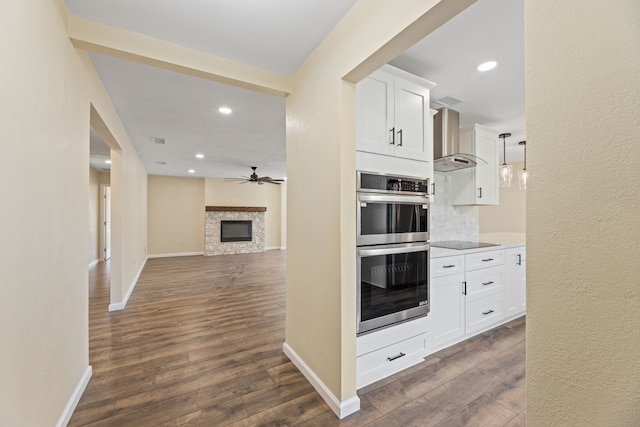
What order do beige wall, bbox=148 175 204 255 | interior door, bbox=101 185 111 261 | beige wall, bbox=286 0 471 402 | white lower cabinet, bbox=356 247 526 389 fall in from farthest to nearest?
beige wall, bbox=148 175 204 255
interior door, bbox=101 185 111 261
white lower cabinet, bbox=356 247 526 389
beige wall, bbox=286 0 471 402

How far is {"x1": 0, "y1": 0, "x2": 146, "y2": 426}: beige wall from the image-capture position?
1.06 meters

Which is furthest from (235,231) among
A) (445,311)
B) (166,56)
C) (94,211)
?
(445,311)

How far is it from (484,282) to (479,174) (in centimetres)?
142

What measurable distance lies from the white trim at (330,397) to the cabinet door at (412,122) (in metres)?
1.79

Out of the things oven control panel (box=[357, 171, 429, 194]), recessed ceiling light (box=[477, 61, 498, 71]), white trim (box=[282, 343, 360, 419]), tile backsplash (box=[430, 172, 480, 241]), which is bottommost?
Result: white trim (box=[282, 343, 360, 419])

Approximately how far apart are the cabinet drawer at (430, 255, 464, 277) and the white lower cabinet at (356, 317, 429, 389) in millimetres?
450

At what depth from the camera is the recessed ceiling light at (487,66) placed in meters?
2.16

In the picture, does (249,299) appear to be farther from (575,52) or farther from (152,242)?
(152,242)

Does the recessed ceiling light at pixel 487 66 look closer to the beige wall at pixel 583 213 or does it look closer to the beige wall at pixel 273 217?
the beige wall at pixel 583 213

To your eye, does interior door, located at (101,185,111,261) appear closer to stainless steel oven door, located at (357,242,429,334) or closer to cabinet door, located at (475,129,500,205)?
stainless steel oven door, located at (357,242,429,334)

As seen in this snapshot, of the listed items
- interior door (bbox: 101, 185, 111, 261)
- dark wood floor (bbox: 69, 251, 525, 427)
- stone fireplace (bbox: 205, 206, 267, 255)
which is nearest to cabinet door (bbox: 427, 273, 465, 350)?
dark wood floor (bbox: 69, 251, 525, 427)

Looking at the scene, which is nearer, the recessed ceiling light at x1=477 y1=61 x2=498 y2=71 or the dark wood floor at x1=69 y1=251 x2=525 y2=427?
the dark wood floor at x1=69 y1=251 x2=525 y2=427

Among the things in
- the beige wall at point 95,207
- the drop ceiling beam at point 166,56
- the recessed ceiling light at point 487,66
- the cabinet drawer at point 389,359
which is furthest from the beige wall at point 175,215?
the recessed ceiling light at point 487,66

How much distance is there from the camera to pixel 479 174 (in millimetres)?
3426
